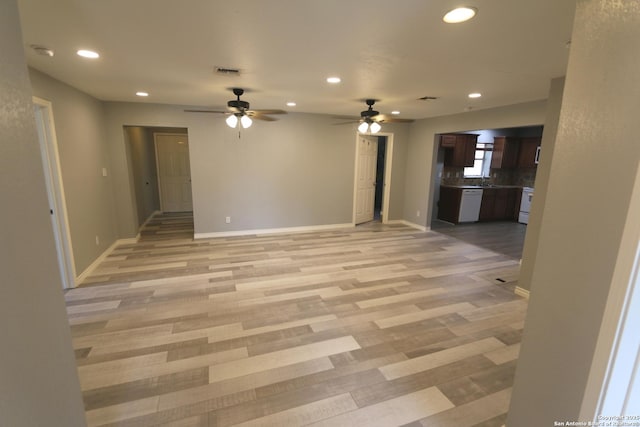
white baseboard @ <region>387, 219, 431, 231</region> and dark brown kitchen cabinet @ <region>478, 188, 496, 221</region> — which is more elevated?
dark brown kitchen cabinet @ <region>478, 188, 496, 221</region>

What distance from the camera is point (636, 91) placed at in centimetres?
91

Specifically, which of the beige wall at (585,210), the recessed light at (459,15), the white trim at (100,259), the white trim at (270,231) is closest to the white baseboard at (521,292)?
the beige wall at (585,210)

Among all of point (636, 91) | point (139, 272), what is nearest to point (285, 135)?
point (139, 272)

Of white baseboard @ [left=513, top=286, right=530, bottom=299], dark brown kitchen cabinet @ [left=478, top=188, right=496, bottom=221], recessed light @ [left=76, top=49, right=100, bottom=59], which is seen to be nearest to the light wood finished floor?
white baseboard @ [left=513, top=286, right=530, bottom=299]

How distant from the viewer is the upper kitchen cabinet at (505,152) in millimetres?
7297

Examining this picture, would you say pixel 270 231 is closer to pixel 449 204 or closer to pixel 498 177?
→ pixel 449 204

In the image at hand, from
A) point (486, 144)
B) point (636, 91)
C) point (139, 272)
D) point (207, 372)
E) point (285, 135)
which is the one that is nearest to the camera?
point (636, 91)

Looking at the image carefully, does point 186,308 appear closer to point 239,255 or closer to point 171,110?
point 239,255

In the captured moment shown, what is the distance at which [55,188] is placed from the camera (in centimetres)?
328

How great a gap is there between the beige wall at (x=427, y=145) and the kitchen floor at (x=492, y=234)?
0.72 meters

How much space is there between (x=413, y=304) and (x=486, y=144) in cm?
625

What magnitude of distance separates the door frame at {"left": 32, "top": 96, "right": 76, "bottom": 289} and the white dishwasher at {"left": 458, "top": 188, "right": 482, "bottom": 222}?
7.53 meters

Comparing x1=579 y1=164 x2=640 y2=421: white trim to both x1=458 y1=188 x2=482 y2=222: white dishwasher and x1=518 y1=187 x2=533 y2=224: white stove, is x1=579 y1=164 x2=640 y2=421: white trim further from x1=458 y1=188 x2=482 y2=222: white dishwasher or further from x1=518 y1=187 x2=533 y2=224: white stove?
x1=518 y1=187 x2=533 y2=224: white stove

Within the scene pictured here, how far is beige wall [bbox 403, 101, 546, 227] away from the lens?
4.60 metres
